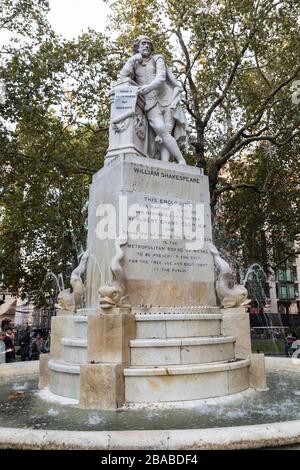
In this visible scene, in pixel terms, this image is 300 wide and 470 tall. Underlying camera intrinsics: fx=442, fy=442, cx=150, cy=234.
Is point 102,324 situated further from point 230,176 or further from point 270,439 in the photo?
point 230,176

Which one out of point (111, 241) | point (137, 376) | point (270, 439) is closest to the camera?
point (270, 439)

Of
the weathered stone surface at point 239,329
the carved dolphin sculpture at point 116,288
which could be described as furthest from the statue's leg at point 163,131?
the weathered stone surface at point 239,329

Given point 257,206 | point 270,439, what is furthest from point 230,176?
point 270,439

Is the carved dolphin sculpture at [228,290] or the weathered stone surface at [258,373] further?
the carved dolphin sculpture at [228,290]

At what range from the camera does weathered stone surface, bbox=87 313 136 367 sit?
19.9 ft

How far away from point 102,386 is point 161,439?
214 centimetres

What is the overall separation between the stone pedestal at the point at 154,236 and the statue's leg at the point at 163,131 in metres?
0.51

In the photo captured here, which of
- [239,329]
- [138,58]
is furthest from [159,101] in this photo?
[239,329]

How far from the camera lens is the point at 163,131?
8.62m

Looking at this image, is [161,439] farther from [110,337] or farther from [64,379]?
[64,379]

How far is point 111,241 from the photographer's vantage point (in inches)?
292

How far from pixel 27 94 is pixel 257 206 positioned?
13.0 m

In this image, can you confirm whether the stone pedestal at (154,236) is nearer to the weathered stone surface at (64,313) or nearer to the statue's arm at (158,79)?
the weathered stone surface at (64,313)

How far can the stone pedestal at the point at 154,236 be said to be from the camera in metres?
7.16
